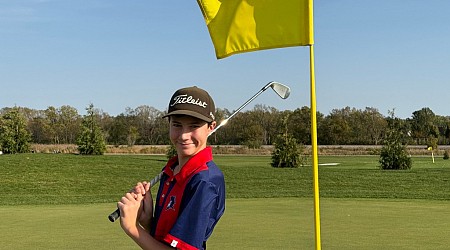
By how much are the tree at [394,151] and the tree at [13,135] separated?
799 inches

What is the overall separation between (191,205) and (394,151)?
23.5 metres

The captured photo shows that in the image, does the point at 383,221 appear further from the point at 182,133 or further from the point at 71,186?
the point at 71,186

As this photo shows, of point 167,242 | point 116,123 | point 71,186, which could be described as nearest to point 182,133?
point 167,242

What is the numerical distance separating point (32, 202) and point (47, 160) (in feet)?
38.1

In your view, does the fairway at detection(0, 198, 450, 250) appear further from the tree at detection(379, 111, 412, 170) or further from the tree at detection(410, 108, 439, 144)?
the tree at detection(410, 108, 439, 144)

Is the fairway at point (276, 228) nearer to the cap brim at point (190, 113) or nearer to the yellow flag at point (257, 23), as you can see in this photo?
the yellow flag at point (257, 23)

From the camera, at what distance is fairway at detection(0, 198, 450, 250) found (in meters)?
7.30

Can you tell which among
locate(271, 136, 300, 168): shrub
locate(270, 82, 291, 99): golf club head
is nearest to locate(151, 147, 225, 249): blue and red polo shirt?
locate(270, 82, 291, 99): golf club head

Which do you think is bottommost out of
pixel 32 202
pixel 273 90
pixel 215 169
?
pixel 32 202

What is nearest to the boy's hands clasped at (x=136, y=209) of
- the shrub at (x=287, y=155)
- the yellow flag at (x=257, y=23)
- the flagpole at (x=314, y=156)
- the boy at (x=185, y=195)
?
the boy at (x=185, y=195)

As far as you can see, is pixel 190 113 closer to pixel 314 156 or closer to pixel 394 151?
pixel 314 156

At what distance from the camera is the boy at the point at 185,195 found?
2588 millimetres

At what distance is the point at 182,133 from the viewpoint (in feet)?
9.11

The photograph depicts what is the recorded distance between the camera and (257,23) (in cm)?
413
